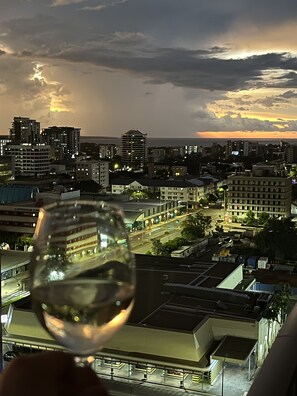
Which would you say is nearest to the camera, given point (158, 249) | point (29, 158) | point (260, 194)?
point (158, 249)

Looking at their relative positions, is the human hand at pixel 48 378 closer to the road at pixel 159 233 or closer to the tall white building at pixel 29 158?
the road at pixel 159 233

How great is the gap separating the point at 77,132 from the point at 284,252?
2387 centimetres

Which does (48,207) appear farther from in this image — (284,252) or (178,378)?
(284,252)

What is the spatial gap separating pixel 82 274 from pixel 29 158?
661 inches

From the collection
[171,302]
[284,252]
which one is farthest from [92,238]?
[284,252]

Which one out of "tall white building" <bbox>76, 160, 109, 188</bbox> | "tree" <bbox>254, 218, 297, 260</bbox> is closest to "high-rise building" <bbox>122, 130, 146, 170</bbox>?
"tall white building" <bbox>76, 160, 109, 188</bbox>

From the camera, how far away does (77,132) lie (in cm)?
2880

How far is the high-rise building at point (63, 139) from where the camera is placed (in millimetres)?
26111

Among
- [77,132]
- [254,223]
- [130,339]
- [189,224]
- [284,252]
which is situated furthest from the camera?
[77,132]

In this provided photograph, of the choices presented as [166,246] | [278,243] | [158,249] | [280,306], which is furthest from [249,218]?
[280,306]

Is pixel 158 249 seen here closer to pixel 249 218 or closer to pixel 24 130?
pixel 249 218

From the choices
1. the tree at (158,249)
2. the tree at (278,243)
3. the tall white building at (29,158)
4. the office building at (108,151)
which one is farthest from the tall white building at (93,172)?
the office building at (108,151)

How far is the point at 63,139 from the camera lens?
2758cm

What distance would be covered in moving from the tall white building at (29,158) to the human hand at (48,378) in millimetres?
16489
